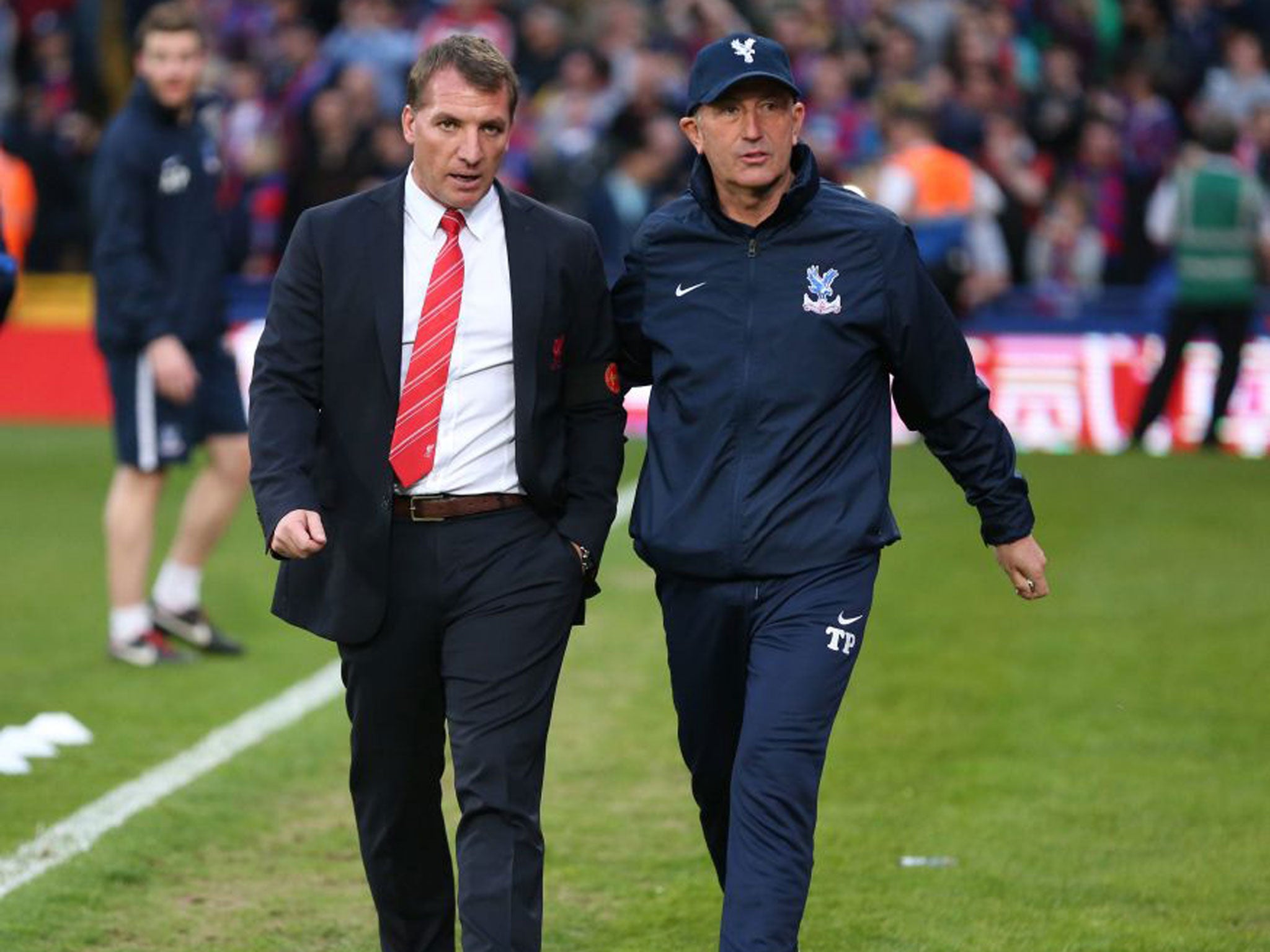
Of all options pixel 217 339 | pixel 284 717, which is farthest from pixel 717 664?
pixel 217 339

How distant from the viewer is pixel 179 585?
9.92 metres

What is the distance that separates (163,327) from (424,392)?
14.3 feet

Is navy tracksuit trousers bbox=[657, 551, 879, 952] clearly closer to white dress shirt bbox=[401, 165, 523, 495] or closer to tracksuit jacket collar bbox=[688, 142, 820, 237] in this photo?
white dress shirt bbox=[401, 165, 523, 495]

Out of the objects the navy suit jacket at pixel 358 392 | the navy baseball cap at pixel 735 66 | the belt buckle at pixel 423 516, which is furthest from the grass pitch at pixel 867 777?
the navy baseball cap at pixel 735 66

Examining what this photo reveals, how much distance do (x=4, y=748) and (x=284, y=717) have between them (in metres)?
1.06

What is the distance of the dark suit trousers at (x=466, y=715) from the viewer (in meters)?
4.98

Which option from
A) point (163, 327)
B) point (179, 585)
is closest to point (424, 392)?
point (163, 327)

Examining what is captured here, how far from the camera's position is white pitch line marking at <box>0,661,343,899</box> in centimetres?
666

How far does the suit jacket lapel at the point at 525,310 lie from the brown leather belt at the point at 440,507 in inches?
6.4

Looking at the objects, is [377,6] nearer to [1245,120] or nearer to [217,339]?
[1245,120]

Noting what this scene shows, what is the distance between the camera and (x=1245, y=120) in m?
20.2

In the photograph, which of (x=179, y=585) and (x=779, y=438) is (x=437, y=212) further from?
(x=179, y=585)

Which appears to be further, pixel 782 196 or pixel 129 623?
pixel 129 623

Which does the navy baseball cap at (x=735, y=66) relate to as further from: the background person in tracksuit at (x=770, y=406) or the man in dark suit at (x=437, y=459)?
the man in dark suit at (x=437, y=459)
